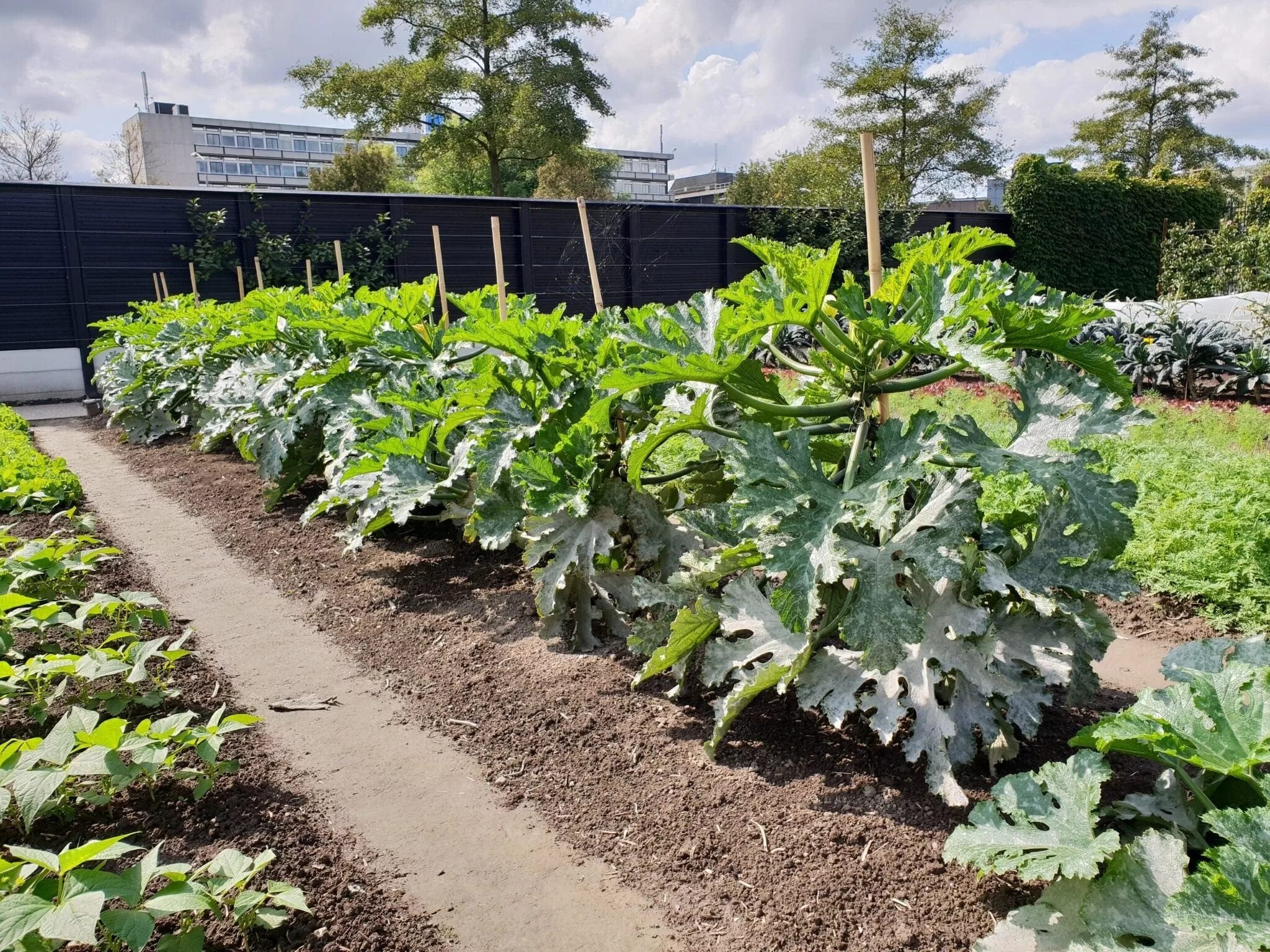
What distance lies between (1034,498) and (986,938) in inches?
120

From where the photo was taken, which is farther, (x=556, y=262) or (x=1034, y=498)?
(x=556, y=262)

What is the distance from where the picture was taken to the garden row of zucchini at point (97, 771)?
5.40ft

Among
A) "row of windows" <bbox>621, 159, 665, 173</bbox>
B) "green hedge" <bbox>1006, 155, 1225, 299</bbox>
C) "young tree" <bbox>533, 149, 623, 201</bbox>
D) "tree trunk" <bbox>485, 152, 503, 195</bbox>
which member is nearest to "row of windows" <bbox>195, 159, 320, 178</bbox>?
"young tree" <bbox>533, 149, 623, 201</bbox>

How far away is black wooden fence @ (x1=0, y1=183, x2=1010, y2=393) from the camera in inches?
488

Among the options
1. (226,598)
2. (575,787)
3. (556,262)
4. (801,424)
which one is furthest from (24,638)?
(556,262)

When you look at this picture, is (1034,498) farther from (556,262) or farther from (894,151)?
(894,151)

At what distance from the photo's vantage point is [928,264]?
210 centimetres

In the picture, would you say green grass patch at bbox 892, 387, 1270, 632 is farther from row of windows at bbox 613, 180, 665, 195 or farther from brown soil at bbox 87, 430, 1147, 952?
row of windows at bbox 613, 180, 665, 195

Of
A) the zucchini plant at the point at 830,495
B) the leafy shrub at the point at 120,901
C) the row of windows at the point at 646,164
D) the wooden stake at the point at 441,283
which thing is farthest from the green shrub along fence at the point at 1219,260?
the row of windows at the point at 646,164

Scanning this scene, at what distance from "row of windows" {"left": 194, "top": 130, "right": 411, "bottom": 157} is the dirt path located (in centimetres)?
5252

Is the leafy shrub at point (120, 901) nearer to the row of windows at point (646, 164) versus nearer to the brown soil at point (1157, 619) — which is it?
the brown soil at point (1157, 619)

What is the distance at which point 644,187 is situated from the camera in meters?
75.7

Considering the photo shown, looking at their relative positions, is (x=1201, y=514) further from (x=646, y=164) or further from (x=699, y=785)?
(x=646, y=164)

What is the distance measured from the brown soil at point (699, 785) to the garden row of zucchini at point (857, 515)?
0.14 m
